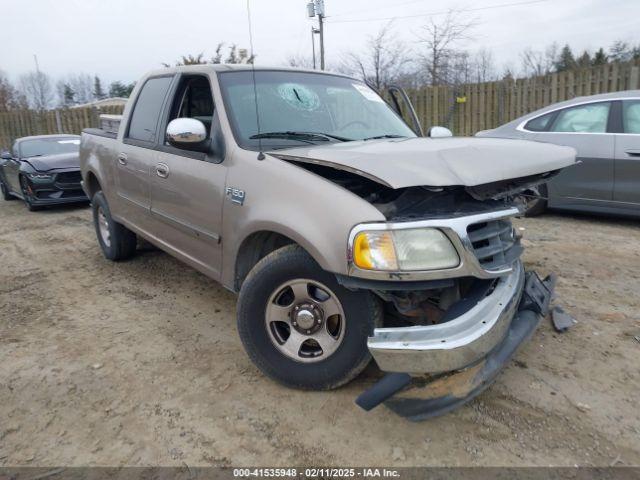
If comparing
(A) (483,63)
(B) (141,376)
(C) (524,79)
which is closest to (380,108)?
(B) (141,376)

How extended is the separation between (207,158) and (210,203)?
Answer: 30 cm

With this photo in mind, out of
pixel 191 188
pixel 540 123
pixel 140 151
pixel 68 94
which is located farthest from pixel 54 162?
pixel 68 94

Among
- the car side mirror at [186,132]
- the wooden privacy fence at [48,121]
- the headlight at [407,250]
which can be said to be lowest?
the headlight at [407,250]

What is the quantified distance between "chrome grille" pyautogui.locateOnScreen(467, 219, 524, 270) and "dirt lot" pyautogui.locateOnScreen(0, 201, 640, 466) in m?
0.77

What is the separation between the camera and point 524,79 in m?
11.1

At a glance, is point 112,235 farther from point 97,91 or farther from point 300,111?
point 97,91

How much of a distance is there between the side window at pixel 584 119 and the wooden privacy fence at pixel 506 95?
4776 mm

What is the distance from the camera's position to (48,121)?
19.7m

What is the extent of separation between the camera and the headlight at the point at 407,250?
87.4 inches

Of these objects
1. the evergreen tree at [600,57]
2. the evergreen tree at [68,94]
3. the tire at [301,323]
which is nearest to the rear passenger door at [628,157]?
the tire at [301,323]

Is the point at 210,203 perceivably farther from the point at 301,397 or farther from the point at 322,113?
the point at 301,397

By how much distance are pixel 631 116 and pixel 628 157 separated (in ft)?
1.67

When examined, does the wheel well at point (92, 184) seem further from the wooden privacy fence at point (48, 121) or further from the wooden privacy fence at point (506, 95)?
the wooden privacy fence at point (48, 121)

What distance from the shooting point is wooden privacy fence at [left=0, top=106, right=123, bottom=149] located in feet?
58.3
